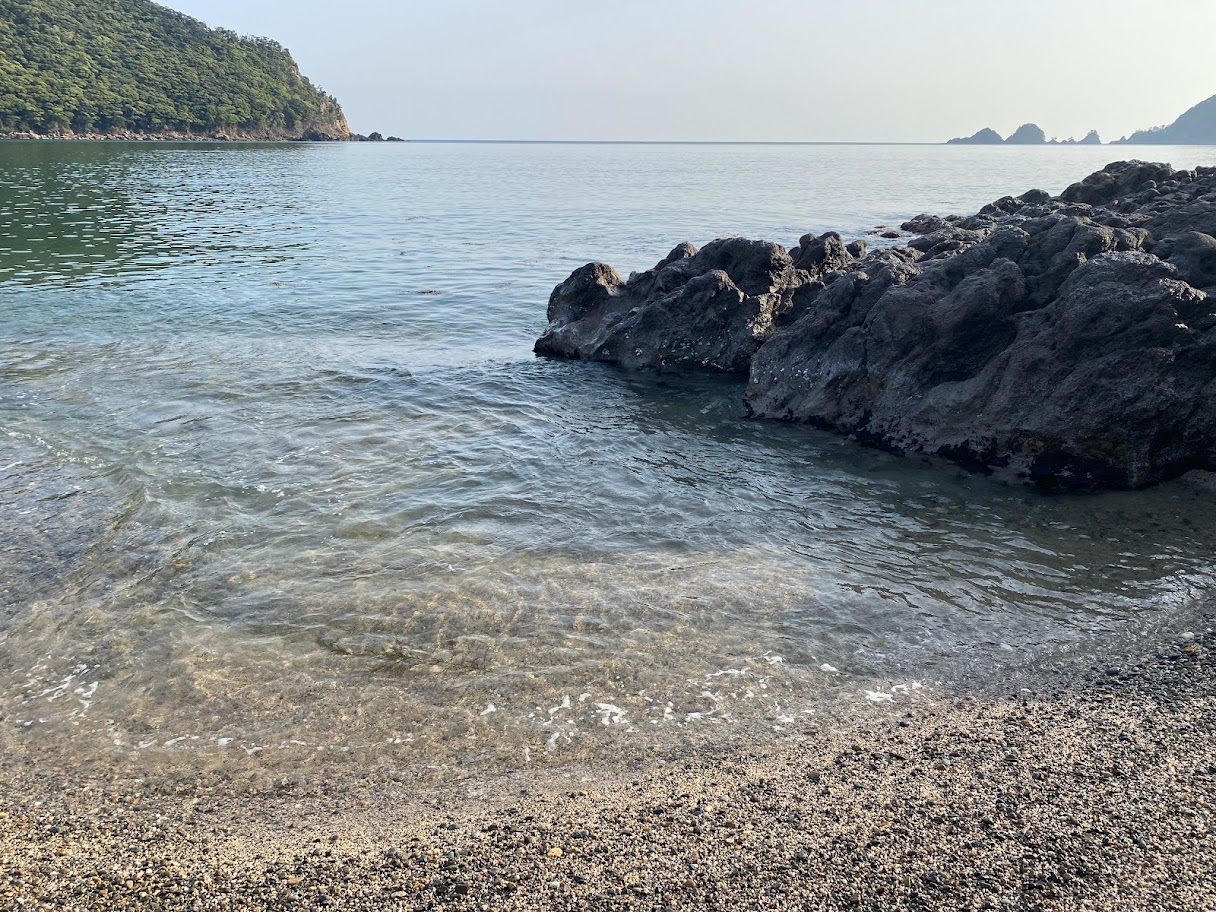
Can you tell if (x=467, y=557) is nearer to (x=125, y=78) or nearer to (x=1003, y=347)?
(x=1003, y=347)

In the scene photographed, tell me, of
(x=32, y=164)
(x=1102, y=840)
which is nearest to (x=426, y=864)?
(x=1102, y=840)

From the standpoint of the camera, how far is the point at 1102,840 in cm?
498

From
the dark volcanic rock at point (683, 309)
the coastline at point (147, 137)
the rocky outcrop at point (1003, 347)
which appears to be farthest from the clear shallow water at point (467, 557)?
the coastline at point (147, 137)

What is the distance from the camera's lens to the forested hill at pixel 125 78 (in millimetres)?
126375

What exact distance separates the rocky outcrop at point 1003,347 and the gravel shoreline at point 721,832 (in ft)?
18.1

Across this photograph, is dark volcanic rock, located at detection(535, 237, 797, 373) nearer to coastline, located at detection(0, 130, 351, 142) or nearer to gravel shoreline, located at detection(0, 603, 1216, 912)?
gravel shoreline, located at detection(0, 603, 1216, 912)

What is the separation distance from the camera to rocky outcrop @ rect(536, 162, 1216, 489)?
10859mm

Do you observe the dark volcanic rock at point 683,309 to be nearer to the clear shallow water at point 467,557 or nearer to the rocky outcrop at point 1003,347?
the rocky outcrop at point 1003,347

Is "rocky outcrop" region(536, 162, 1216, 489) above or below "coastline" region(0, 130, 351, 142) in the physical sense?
below

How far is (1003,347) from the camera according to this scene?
494 inches

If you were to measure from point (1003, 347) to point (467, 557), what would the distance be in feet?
29.9

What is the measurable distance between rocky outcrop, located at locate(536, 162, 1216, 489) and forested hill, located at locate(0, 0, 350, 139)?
14587 centimetres

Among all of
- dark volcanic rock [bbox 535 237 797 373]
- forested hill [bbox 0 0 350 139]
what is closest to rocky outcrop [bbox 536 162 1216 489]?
dark volcanic rock [bbox 535 237 797 373]

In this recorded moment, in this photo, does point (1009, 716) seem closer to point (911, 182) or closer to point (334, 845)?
point (334, 845)
